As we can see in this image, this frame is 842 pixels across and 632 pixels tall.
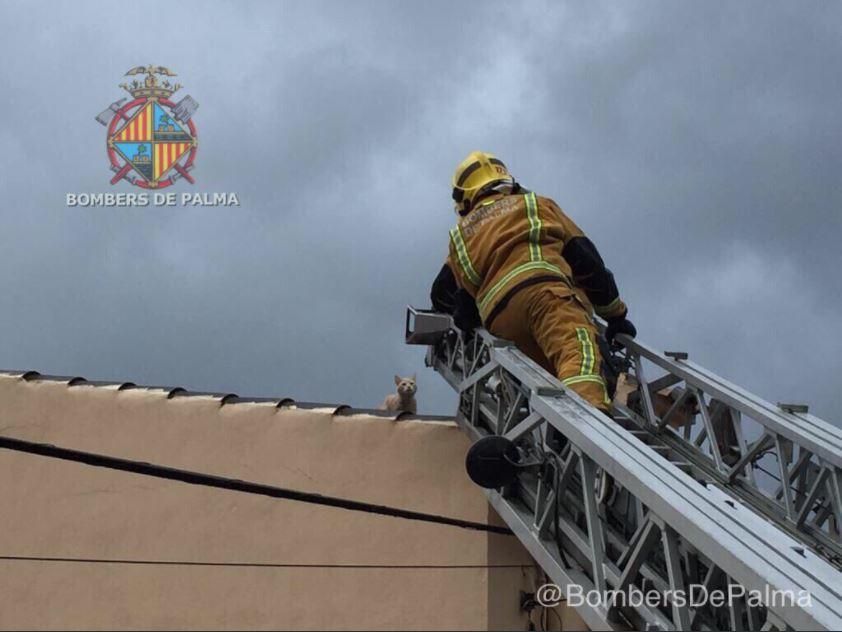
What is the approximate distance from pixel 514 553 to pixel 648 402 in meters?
1.26

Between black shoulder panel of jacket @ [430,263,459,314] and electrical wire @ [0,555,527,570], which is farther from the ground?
black shoulder panel of jacket @ [430,263,459,314]

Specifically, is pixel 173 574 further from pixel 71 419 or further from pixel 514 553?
pixel 514 553

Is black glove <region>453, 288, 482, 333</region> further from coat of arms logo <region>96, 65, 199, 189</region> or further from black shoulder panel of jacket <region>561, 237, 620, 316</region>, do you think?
coat of arms logo <region>96, 65, 199, 189</region>

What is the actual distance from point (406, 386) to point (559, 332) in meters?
2.28

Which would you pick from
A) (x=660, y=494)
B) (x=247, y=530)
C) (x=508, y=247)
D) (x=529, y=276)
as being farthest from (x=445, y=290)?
(x=660, y=494)

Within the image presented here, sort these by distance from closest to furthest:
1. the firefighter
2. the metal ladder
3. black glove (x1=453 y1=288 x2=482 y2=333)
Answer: the metal ladder
the firefighter
black glove (x1=453 y1=288 x2=482 y2=333)

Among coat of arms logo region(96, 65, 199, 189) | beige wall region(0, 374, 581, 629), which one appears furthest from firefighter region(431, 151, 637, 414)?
coat of arms logo region(96, 65, 199, 189)

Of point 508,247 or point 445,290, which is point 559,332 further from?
point 445,290

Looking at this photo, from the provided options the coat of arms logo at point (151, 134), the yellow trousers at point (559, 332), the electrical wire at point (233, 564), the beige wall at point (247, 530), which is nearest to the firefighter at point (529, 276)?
the yellow trousers at point (559, 332)

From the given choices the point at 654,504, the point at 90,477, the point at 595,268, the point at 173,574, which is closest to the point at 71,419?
the point at 90,477

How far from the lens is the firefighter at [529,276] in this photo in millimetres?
4090

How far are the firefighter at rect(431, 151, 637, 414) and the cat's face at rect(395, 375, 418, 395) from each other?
1314 millimetres

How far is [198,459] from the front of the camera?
19.4ft

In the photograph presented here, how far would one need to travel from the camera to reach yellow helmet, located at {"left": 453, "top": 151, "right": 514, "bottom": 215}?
4992mm
